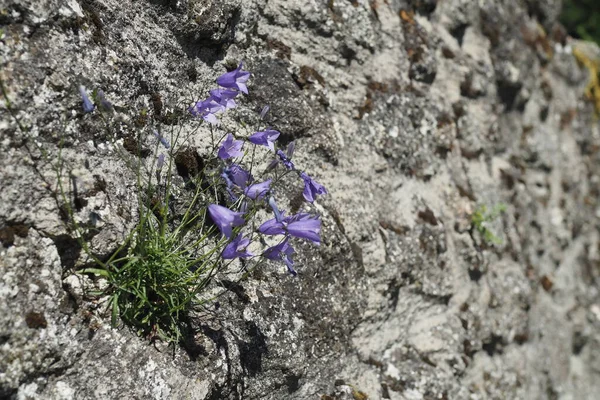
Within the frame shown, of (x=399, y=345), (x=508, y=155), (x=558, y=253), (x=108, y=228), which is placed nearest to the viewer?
(x=108, y=228)

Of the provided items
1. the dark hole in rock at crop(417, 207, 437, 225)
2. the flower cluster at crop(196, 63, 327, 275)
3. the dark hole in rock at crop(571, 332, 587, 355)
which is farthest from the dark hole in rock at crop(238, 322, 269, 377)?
the dark hole in rock at crop(571, 332, 587, 355)

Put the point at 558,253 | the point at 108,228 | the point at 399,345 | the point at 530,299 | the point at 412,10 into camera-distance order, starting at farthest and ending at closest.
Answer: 1. the point at 558,253
2. the point at 530,299
3. the point at 412,10
4. the point at 399,345
5. the point at 108,228

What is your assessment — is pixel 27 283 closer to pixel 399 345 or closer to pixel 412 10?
pixel 399 345

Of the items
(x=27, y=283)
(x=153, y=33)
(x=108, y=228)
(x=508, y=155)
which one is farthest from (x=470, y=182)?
(x=27, y=283)

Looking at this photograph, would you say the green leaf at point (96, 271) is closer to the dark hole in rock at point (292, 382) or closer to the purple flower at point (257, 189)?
the purple flower at point (257, 189)

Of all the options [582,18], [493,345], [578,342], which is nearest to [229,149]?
[493,345]

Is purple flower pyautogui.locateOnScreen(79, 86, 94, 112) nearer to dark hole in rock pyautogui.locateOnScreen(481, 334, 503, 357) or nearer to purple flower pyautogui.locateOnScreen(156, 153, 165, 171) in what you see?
purple flower pyautogui.locateOnScreen(156, 153, 165, 171)

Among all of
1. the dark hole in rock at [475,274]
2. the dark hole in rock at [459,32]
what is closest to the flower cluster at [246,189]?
the dark hole in rock at [475,274]

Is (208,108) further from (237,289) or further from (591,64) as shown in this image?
(591,64)
